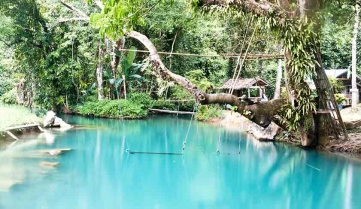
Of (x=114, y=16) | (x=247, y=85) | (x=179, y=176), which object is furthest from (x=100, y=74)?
(x=114, y=16)

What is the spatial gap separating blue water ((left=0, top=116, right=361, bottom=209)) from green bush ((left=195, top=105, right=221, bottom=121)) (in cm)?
475

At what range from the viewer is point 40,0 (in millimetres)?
15812

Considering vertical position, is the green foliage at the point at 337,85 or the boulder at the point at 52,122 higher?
the green foliage at the point at 337,85

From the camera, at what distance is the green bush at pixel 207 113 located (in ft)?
52.0

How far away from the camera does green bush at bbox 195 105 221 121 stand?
15859 millimetres

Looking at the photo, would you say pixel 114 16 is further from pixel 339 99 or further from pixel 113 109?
pixel 339 99

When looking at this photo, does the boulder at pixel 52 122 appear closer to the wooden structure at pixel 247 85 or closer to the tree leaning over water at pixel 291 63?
the tree leaning over water at pixel 291 63

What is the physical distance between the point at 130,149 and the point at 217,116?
22.9 ft

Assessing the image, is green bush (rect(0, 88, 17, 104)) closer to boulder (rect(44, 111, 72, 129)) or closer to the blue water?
boulder (rect(44, 111, 72, 129))

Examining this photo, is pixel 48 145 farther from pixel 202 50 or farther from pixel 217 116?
pixel 202 50

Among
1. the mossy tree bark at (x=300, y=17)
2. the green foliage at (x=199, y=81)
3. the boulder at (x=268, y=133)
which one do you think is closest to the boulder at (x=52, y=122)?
the green foliage at (x=199, y=81)

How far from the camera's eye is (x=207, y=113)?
15.9 metres

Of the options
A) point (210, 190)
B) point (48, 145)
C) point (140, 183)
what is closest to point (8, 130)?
point (48, 145)

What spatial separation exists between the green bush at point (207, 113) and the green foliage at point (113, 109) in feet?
8.14
